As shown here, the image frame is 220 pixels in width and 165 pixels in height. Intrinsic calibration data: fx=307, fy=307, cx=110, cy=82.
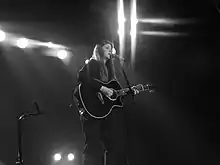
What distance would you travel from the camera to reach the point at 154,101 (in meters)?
2.57

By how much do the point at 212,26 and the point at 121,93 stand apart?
901 mm

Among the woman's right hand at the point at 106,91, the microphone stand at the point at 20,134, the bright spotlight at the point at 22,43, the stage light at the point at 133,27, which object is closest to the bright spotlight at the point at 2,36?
the bright spotlight at the point at 22,43

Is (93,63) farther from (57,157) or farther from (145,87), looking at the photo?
(57,157)

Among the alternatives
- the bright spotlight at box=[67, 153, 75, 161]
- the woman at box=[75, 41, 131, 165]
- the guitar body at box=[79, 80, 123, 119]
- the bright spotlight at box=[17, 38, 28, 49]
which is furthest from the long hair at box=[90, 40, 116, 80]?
the bright spotlight at box=[67, 153, 75, 161]

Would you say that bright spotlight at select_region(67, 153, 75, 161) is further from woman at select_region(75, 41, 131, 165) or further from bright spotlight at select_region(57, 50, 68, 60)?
bright spotlight at select_region(57, 50, 68, 60)

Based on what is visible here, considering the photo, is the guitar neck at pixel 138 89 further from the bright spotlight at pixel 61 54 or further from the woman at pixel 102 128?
the bright spotlight at pixel 61 54

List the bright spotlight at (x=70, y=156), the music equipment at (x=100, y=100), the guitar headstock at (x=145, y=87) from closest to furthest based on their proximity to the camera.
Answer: the music equipment at (x=100, y=100) < the guitar headstock at (x=145, y=87) < the bright spotlight at (x=70, y=156)

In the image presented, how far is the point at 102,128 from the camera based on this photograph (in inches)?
96.7

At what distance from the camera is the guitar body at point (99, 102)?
2.41m

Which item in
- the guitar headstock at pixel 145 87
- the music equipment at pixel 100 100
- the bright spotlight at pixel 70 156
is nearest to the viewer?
the music equipment at pixel 100 100

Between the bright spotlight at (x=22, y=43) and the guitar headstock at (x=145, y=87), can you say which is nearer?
the guitar headstock at (x=145, y=87)

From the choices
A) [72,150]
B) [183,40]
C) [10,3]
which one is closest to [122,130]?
[72,150]

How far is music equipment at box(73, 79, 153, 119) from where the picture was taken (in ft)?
7.89

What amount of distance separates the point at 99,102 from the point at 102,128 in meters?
0.22
